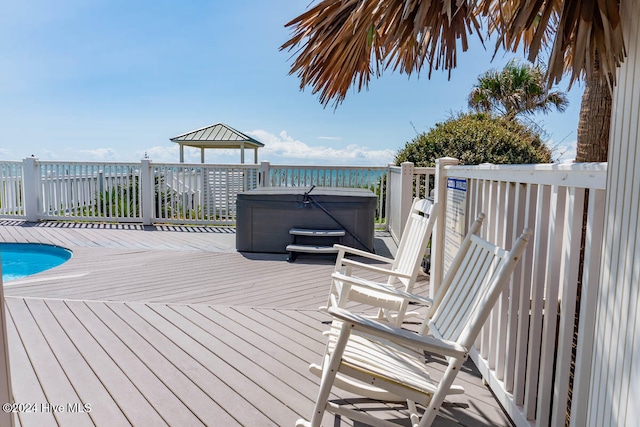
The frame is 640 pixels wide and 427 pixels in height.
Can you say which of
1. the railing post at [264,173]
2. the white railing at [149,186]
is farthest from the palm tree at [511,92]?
the railing post at [264,173]

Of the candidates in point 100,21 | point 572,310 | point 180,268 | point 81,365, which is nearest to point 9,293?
point 180,268

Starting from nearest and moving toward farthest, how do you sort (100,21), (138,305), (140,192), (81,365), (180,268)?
(81,365) → (138,305) → (180,268) → (140,192) → (100,21)

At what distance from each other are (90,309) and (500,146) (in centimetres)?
677

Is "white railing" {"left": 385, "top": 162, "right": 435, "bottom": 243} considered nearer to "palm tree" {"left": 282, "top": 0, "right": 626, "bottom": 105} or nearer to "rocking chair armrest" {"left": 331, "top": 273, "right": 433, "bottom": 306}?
"palm tree" {"left": 282, "top": 0, "right": 626, "bottom": 105}

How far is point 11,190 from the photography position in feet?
26.9

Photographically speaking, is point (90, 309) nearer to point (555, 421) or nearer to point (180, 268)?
point (180, 268)

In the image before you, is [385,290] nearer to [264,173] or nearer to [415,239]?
[415,239]

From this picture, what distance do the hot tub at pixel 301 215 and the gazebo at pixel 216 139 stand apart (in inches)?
329

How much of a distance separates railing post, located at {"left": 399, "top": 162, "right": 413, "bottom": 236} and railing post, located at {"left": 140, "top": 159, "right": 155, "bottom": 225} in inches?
196

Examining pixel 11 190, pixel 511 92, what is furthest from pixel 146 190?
pixel 511 92

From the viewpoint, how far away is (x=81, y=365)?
7.79ft

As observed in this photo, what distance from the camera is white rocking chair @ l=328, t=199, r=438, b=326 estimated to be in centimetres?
246

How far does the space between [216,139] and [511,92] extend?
11959 mm

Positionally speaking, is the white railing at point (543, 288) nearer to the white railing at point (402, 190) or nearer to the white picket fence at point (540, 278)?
the white picket fence at point (540, 278)
